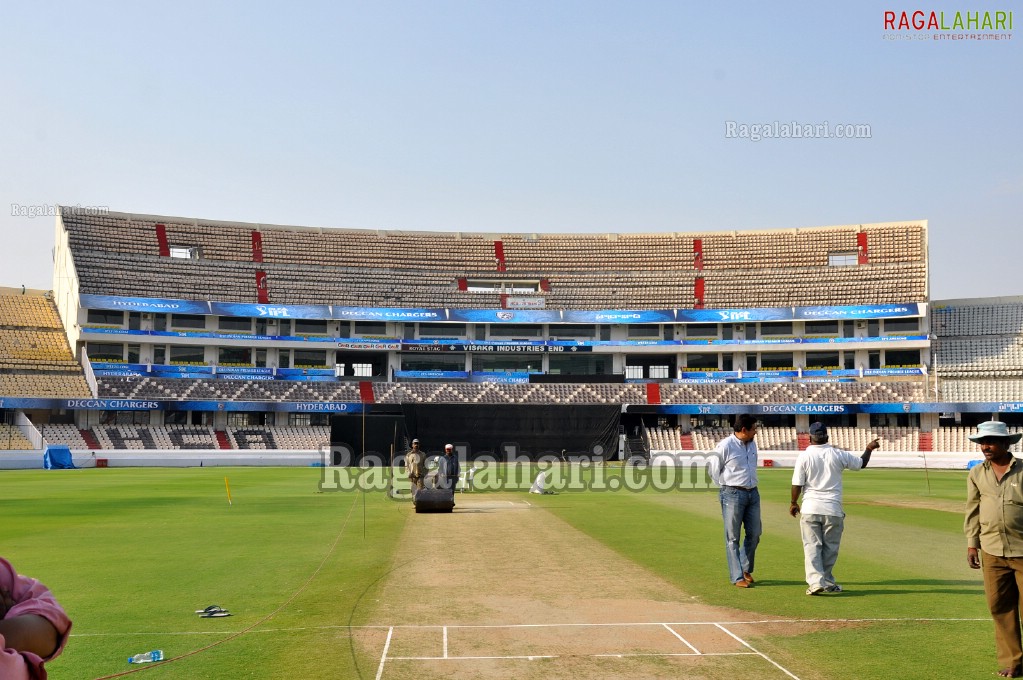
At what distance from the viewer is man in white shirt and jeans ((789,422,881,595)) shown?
1021 cm

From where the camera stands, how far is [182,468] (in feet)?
155

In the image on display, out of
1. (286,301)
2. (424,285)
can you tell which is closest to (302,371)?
(286,301)

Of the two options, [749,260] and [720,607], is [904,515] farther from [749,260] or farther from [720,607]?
[749,260]

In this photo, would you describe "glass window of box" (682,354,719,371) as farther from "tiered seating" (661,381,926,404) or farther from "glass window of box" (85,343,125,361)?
"glass window of box" (85,343,125,361)

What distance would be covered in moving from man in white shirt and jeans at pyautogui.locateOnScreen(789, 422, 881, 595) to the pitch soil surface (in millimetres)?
1627

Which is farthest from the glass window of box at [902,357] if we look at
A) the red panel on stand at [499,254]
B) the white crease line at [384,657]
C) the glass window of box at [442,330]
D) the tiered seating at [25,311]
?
the tiered seating at [25,311]

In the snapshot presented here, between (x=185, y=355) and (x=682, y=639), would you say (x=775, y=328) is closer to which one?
(x=185, y=355)

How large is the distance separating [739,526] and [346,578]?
5.68 metres

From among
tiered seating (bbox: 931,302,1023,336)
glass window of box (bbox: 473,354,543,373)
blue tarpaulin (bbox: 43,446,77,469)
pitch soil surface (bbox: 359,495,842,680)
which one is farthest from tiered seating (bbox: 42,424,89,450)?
tiered seating (bbox: 931,302,1023,336)

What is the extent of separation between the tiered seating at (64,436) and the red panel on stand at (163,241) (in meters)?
20.0

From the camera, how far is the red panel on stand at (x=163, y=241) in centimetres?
7169

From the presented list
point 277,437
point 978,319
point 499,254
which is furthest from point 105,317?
point 978,319

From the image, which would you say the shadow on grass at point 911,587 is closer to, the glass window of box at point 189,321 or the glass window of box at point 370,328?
the glass window of box at point 370,328

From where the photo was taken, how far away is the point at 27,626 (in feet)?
8.49
